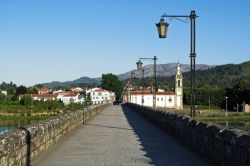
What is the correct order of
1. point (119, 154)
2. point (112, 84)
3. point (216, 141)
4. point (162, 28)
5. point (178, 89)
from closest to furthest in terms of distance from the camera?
point (216, 141) < point (119, 154) < point (162, 28) < point (178, 89) < point (112, 84)

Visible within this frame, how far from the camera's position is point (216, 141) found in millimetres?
10523

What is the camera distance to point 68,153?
12703 mm

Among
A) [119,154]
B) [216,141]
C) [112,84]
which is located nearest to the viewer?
[216,141]

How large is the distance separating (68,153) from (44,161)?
60.8 inches

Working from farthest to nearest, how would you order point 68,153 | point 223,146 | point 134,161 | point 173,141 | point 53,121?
point 173,141
point 53,121
point 68,153
point 134,161
point 223,146

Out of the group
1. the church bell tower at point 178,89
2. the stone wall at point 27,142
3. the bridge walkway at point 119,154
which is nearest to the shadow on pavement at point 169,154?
the bridge walkway at point 119,154

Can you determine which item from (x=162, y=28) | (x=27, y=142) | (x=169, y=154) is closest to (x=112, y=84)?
(x=162, y=28)

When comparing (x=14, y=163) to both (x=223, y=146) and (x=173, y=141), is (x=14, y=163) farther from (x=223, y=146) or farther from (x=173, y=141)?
(x=173, y=141)

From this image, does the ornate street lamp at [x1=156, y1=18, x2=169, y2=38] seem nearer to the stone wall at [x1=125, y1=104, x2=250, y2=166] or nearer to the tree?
the stone wall at [x1=125, y1=104, x2=250, y2=166]

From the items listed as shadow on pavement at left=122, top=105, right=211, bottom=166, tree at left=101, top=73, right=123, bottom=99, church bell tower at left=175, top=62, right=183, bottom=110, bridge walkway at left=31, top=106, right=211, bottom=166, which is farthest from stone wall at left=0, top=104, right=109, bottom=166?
tree at left=101, top=73, right=123, bottom=99

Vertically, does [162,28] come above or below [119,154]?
above

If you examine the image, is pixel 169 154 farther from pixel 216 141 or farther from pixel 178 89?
pixel 178 89

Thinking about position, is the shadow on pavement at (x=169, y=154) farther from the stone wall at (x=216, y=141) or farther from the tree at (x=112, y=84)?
the tree at (x=112, y=84)

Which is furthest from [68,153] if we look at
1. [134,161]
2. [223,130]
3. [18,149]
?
[223,130]
